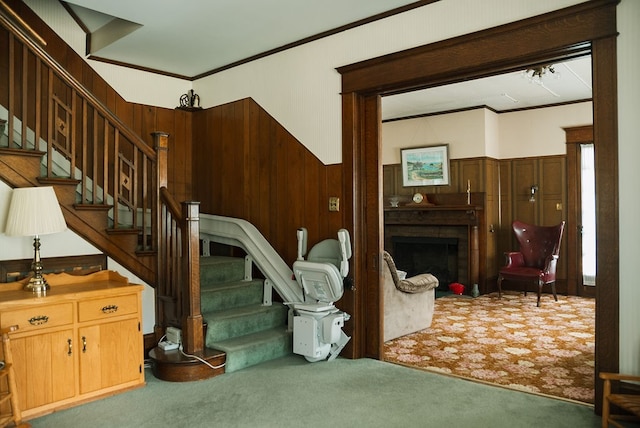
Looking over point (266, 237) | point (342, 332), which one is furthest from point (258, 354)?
point (266, 237)

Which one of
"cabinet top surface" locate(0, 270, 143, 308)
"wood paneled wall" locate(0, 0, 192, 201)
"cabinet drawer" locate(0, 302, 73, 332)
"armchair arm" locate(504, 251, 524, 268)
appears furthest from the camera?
"armchair arm" locate(504, 251, 524, 268)

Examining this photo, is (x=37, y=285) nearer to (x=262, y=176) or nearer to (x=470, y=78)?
(x=262, y=176)

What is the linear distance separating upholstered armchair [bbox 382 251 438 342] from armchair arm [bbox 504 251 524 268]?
2.23 metres

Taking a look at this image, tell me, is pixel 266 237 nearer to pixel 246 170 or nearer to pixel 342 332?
pixel 246 170

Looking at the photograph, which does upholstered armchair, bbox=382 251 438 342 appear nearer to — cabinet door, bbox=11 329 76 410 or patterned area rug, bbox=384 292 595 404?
patterned area rug, bbox=384 292 595 404

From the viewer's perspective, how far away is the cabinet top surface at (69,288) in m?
3.21

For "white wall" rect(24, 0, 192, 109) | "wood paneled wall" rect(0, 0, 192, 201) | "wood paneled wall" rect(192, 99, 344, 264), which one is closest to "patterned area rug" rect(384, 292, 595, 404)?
"wood paneled wall" rect(192, 99, 344, 264)

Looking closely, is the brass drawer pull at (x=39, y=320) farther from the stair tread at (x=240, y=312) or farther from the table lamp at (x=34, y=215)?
the stair tread at (x=240, y=312)

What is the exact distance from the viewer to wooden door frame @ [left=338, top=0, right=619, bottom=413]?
3.09 meters

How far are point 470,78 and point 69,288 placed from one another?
133 inches

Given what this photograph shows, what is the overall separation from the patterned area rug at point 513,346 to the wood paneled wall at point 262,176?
4.88 feet

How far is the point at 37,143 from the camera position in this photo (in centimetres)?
369

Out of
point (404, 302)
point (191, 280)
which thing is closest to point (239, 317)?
point (191, 280)

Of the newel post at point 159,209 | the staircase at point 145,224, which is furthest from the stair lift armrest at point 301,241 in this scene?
the newel post at point 159,209
